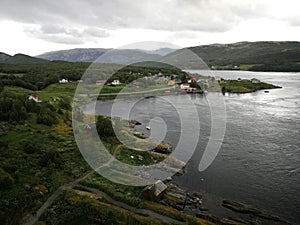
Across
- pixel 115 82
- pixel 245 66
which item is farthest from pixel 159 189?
pixel 245 66

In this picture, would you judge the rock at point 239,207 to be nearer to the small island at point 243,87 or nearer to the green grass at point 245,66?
the small island at point 243,87

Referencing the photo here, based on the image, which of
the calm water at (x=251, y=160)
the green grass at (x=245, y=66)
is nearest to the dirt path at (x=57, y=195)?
the calm water at (x=251, y=160)

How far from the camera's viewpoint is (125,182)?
2022 centimetres

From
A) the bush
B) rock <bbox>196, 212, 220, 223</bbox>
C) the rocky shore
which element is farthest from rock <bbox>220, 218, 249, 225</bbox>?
the bush

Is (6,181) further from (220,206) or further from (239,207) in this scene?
(239,207)

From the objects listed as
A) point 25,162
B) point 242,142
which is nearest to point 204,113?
point 242,142

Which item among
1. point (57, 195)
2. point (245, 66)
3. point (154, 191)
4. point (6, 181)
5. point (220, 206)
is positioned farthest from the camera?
point (245, 66)

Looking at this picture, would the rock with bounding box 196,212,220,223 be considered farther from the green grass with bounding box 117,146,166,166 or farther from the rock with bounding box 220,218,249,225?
the green grass with bounding box 117,146,166,166

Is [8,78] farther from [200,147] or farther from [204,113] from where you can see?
[200,147]

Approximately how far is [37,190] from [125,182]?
6.39m

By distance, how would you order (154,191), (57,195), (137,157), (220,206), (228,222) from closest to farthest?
(228,222), (57,195), (220,206), (154,191), (137,157)

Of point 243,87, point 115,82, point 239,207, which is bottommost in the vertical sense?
point 239,207

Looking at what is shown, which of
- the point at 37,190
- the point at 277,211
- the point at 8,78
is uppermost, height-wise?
the point at 8,78

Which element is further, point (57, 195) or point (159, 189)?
point (159, 189)
